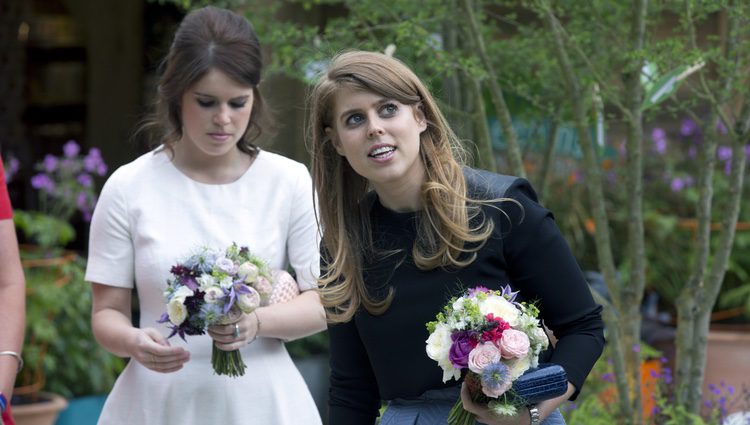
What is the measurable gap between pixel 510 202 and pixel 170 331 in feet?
4.29

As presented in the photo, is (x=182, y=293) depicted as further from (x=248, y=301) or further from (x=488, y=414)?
(x=488, y=414)

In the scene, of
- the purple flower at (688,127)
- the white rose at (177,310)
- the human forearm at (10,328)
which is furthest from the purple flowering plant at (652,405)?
the purple flower at (688,127)

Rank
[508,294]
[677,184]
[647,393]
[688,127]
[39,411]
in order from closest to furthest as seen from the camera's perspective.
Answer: [508,294]
[647,393]
[39,411]
[677,184]
[688,127]

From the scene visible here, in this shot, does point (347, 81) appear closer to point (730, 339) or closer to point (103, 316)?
point (103, 316)

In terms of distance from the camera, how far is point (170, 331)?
3.40 meters

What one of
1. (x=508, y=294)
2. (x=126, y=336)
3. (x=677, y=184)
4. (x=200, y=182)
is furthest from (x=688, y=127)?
(x=508, y=294)

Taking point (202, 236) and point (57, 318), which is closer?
point (202, 236)

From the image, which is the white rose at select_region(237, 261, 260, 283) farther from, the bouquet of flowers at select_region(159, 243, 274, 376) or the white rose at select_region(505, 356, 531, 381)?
the white rose at select_region(505, 356, 531, 381)

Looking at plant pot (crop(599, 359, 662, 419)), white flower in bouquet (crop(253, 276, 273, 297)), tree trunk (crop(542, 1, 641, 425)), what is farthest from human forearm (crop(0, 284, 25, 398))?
plant pot (crop(599, 359, 662, 419))

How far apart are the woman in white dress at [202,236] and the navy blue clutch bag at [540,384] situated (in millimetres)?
1056

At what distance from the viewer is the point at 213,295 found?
3148 millimetres

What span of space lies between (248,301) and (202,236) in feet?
1.13

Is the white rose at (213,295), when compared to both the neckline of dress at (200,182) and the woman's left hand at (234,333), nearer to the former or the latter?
the woman's left hand at (234,333)

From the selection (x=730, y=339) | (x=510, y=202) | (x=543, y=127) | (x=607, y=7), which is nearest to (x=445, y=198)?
(x=510, y=202)
